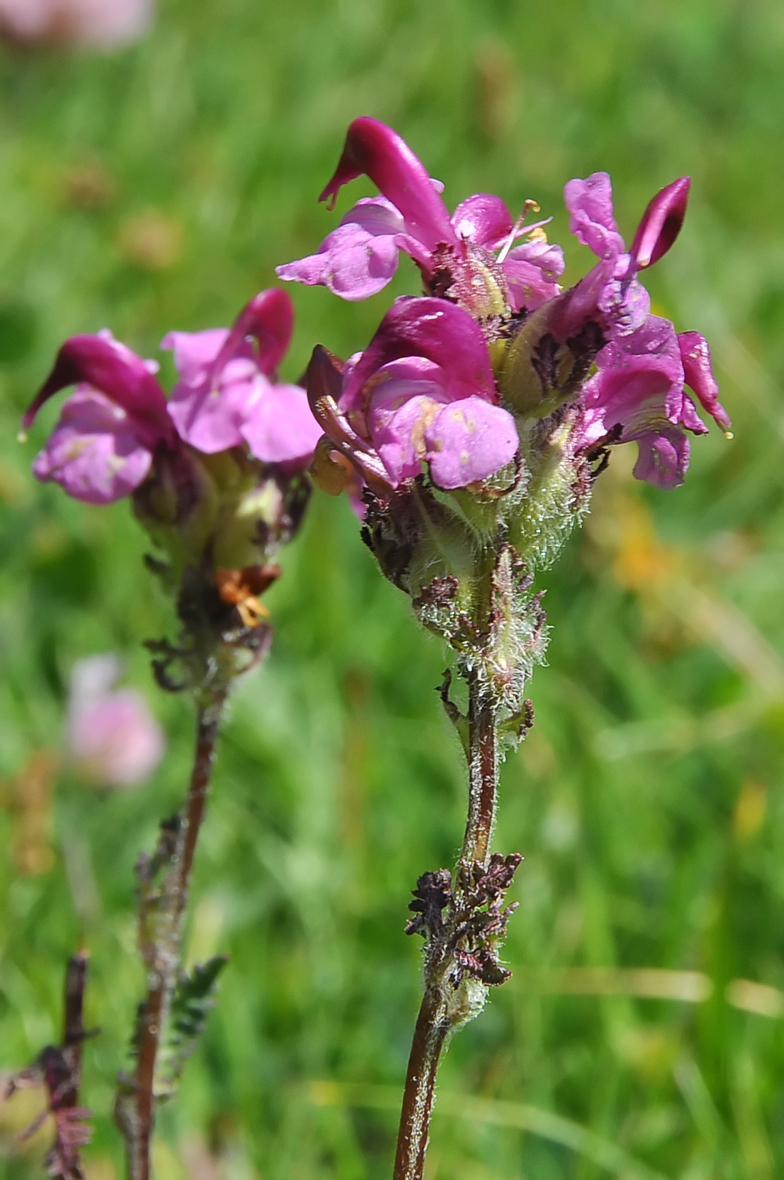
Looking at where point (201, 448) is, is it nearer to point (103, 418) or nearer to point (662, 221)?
point (103, 418)

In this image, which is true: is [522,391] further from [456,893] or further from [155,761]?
[155,761]

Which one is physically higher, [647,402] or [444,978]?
[647,402]

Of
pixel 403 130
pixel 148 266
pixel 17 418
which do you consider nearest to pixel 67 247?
pixel 148 266

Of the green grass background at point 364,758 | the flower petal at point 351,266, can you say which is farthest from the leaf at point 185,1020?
the flower petal at point 351,266

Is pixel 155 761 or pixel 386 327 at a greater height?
pixel 155 761

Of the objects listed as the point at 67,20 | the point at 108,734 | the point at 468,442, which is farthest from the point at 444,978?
the point at 67,20

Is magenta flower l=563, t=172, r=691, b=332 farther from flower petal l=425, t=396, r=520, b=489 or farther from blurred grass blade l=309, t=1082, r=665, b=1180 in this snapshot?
blurred grass blade l=309, t=1082, r=665, b=1180
